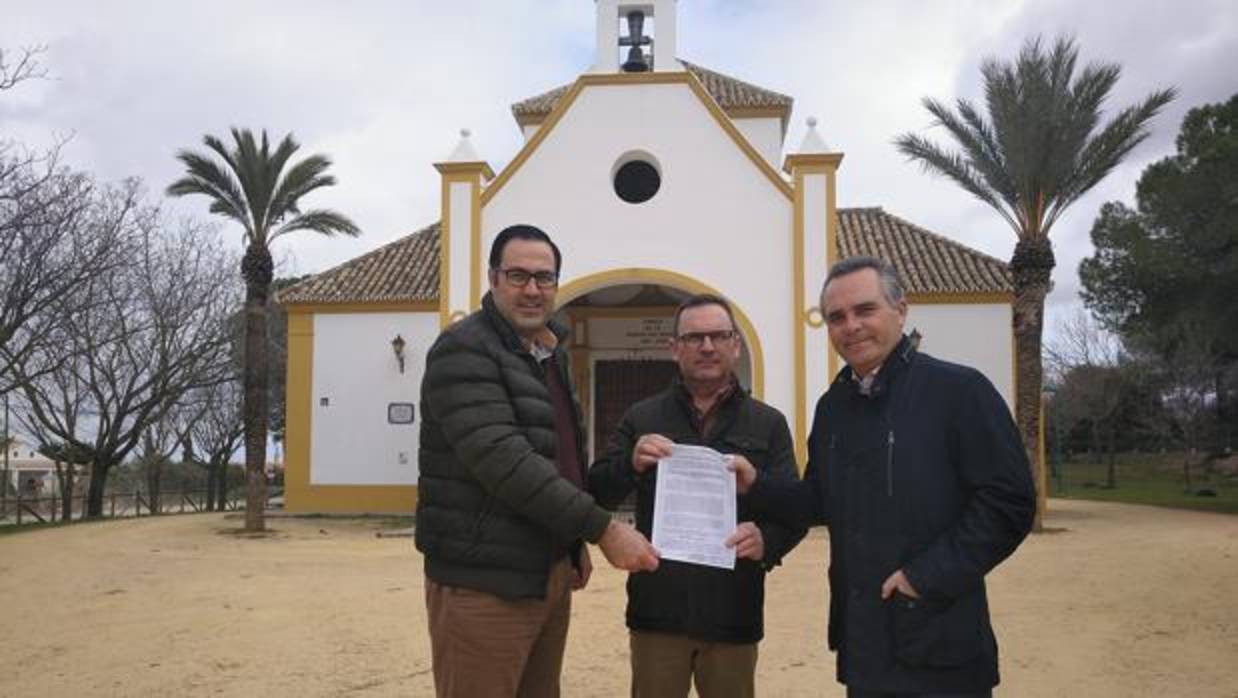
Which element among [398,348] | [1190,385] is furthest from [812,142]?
[1190,385]

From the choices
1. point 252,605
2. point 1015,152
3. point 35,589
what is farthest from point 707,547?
point 1015,152

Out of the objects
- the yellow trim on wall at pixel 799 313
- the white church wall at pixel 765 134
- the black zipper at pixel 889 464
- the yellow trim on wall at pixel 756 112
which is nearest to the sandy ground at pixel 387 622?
the yellow trim on wall at pixel 799 313

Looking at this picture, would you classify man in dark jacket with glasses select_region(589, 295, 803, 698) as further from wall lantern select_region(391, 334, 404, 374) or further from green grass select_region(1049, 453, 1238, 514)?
green grass select_region(1049, 453, 1238, 514)

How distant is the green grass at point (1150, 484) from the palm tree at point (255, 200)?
18.6 meters

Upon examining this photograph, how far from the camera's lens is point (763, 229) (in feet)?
52.1

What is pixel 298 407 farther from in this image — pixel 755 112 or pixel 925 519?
pixel 925 519

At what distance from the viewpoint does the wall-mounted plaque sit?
808 inches

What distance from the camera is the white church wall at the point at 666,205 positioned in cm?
1579

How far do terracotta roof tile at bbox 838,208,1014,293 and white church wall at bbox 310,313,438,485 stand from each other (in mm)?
9411

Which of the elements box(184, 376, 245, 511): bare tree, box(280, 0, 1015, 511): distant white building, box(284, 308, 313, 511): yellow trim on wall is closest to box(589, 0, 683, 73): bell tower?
box(280, 0, 1015, 511): distant white building

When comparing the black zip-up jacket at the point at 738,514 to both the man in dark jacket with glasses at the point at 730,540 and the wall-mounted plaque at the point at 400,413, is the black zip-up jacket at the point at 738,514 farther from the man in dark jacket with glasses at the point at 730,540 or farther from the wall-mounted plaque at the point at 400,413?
the wall-mounted plaque at the point at 400,413

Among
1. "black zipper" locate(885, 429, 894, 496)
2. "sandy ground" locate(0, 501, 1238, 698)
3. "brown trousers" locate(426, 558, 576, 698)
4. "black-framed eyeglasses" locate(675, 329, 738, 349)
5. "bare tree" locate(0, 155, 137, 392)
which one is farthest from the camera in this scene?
"bare tree" locate(0, 155, 137, 392)

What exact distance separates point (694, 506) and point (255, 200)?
1608 centimetres

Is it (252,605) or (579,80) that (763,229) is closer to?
(579,80)
